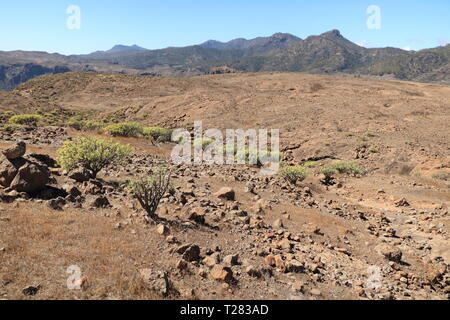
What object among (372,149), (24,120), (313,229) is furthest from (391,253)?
(24,120)

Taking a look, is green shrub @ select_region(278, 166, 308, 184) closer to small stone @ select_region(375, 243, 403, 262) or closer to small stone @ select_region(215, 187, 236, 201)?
→ small stone @ select_region(215, 187, 236, 201)

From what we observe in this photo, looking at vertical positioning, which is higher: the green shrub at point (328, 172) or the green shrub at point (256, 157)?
the green shrub at point (256, 157)

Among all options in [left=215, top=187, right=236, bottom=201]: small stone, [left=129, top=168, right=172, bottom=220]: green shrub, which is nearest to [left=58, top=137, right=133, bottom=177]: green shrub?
[left=129, top=168, right=172, bottom=220]: green shrub

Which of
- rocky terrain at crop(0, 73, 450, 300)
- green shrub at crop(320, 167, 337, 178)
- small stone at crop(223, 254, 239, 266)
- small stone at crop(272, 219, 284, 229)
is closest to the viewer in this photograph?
rocky terrain at crop(0, 73, 450, 300)

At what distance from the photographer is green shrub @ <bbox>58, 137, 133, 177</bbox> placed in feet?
39.3

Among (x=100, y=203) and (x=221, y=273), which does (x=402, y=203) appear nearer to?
(x=221, y=273)

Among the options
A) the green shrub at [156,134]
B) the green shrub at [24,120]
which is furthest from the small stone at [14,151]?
the green shrub at [24,120]

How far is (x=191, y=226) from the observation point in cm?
881

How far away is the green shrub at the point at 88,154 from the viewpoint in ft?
39.3

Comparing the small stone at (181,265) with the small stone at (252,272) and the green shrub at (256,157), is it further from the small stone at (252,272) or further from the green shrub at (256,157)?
the green shrub at (256,157)

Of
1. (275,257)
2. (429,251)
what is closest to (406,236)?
(429,251)

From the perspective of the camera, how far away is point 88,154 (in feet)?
39.3

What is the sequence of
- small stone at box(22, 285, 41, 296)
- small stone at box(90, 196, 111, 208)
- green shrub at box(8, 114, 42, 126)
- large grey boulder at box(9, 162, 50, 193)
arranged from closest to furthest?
small stone at box(22, 285, 41, 296)
large grey boulder at box(9, 162, 50, 193)
small stone at box(90, 196, 111, 208)
green shrub at box(8, 114, 42, 126)

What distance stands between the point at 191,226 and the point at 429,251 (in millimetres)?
7327
